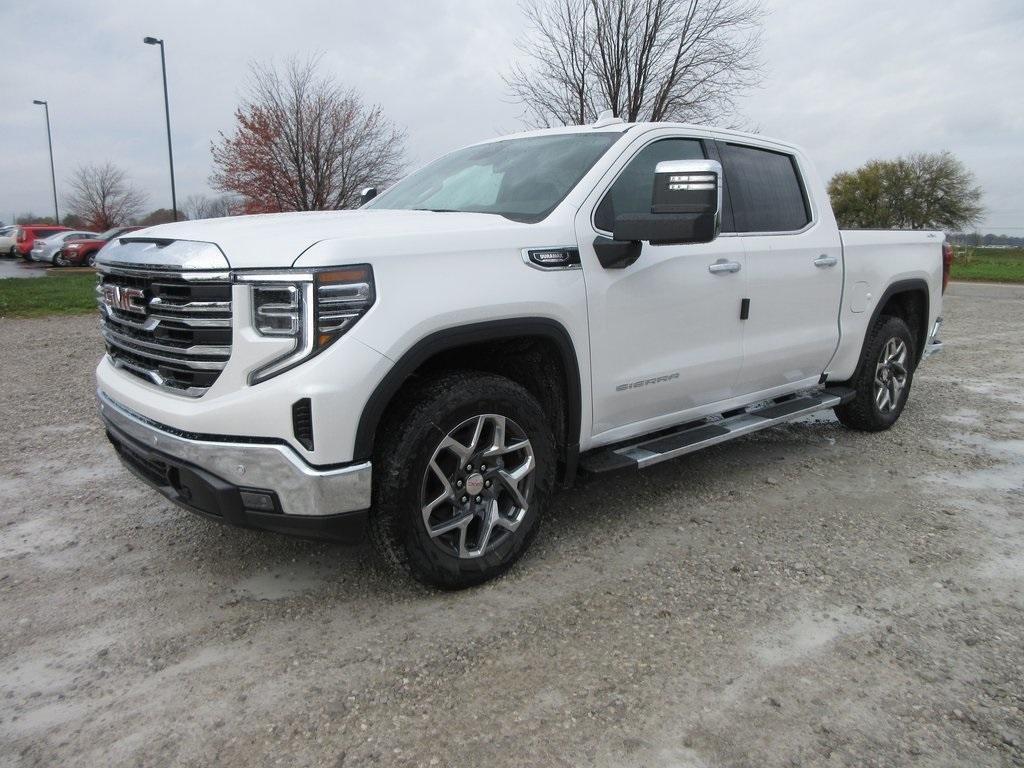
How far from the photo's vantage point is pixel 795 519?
151 inches

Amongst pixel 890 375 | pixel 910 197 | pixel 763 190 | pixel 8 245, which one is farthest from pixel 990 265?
pixel 8 245

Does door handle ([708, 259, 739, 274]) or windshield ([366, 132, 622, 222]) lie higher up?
windshield ([366, 132, 622, 222])

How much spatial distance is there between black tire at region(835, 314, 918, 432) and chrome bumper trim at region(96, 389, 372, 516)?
3.82 metres

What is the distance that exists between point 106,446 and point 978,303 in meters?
16.3

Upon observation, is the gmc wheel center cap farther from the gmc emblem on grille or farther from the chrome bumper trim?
the gmc emblem on grille

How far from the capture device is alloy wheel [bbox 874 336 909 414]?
5270mm

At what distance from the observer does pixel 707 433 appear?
155 inches

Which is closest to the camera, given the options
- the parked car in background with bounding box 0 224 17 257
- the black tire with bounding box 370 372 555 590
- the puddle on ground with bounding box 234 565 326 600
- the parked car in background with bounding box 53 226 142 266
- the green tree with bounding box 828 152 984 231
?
the black tire with bounding box 370 372 555 590

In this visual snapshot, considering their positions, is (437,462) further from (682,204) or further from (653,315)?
(682,204)

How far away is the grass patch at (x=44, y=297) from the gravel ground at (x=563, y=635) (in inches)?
376

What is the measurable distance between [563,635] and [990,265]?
3663 cm

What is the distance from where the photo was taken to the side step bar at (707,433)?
3.49 m

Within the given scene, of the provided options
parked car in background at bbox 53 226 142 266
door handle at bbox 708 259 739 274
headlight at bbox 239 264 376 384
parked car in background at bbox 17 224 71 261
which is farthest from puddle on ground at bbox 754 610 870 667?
parked car in background at bbox 17 224 71 261

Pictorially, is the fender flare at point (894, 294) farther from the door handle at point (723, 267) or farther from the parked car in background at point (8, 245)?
the parked car in background at point (8, 245)
